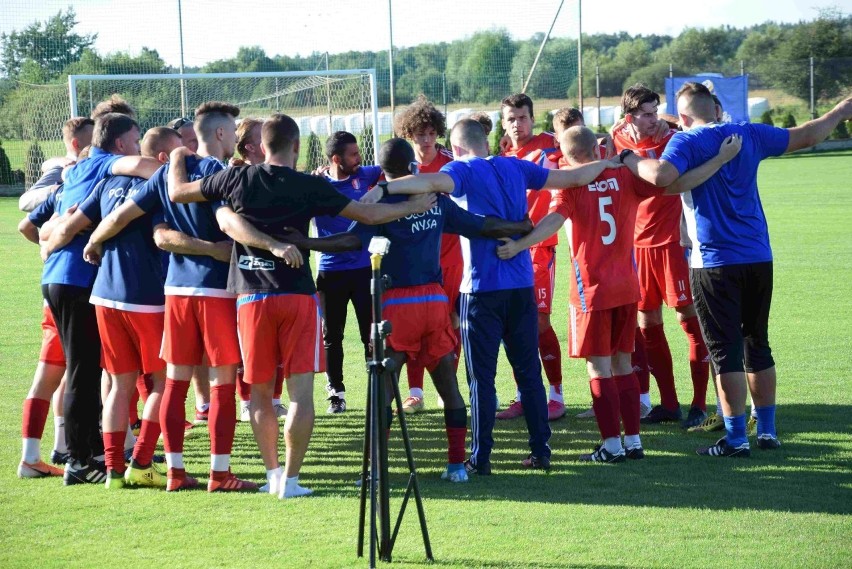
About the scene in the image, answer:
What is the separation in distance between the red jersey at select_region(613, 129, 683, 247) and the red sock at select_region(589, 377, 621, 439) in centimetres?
178

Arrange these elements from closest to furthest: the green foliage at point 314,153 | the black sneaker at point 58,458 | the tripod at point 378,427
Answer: the tripod at point 378,427 < the black sneaker at point 58,458 < the green foliage at point 314,153

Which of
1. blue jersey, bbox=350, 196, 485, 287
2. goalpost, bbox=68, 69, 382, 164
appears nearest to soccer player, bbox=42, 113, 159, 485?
blue jersey, bbox=350, 196, 485, 287

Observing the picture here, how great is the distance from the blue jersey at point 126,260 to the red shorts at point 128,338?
6cm

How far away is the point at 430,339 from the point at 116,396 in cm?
205

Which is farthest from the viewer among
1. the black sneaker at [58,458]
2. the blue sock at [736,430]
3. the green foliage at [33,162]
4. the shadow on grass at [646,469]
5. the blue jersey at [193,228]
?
the green foliage at [33,162]

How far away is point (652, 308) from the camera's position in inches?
320

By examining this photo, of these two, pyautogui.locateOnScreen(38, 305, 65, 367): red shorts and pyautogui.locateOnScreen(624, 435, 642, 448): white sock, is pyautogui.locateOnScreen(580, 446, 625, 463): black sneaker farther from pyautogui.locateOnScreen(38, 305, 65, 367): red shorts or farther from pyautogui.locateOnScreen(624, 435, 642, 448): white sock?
pyautogui.locateOnScreen(38, 305, 65, 367): red shorts

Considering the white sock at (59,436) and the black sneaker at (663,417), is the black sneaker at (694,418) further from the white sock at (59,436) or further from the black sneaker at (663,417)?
the white sock at (59,436)

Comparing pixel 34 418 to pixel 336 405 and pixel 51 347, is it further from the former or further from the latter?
pixel 336 405

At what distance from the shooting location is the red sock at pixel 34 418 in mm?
6789

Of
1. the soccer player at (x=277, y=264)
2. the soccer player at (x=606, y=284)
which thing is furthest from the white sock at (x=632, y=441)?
the soccer player at (x=277, y=264)

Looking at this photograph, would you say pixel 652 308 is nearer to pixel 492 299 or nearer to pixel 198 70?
pixel 492 299

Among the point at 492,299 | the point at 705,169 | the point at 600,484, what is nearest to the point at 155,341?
the point at 492,299

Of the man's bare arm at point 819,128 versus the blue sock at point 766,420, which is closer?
the man's bare arm at point 819,128
